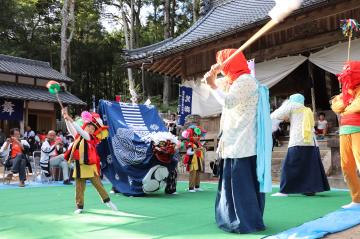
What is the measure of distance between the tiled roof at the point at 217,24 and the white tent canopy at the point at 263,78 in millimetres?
1322

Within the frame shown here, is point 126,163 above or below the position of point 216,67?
below

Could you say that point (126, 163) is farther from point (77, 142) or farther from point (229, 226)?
point (229, 226)

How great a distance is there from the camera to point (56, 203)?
20.7 ft

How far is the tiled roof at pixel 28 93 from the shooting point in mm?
18109

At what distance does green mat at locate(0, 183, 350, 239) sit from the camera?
13.2ft

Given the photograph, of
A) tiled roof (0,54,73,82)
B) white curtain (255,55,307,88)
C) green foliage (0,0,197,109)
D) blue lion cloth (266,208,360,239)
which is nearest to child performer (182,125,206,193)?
blue lion cloth (266,208,360,239)

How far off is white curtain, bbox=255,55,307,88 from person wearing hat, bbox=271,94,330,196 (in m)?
3.78

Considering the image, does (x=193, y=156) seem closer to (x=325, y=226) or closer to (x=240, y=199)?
(x=240, y=199)

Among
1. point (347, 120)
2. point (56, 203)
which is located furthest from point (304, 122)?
point (56, 203)

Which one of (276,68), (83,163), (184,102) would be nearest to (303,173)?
(83,163)

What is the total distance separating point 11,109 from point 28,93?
138 cm

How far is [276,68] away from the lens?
1054 cm

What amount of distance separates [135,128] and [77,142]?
2278 mm

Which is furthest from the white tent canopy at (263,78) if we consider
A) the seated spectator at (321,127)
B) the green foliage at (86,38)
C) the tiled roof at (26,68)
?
the green foliage at (86,38)
